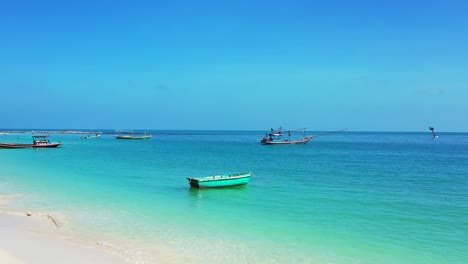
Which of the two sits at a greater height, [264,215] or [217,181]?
[217,181]

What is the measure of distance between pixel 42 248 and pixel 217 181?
11.2 m

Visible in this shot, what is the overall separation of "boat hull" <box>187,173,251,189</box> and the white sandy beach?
8.46m

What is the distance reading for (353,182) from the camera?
75.9ft

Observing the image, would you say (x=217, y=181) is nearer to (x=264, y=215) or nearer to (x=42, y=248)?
(x=264, y=215)

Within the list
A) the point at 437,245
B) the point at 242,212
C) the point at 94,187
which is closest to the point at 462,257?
the point at 437,245

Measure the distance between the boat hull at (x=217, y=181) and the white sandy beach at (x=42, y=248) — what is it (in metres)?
8.46

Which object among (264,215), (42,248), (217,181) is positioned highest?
(217,181)

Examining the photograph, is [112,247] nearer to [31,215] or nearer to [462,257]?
[31,215]

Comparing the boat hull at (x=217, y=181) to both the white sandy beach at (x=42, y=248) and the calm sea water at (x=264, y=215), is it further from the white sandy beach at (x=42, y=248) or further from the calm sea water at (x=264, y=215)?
the white sandy beach at (x=42, y=248)

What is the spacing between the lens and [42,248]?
9.65m

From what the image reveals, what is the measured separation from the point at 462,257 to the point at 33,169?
88.4 feet

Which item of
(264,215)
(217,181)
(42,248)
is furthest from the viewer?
(217,181)

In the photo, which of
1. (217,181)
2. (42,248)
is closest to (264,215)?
(217,181)

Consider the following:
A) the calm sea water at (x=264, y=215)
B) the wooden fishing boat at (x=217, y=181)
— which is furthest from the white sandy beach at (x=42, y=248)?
the wooden fishing boat at (x=217, y=181)
